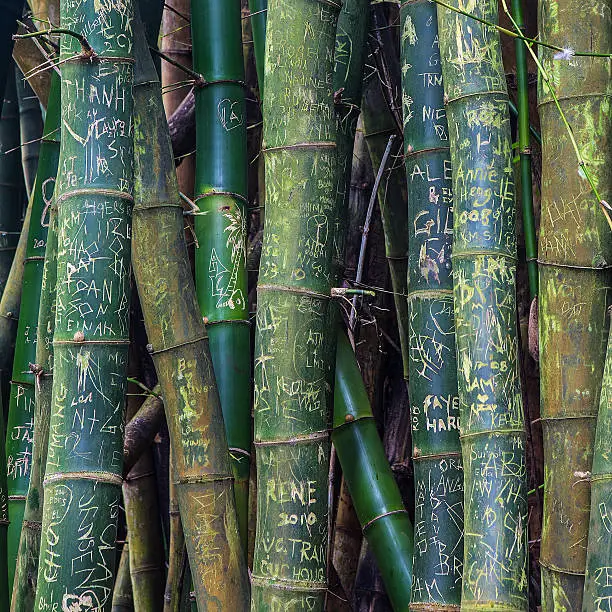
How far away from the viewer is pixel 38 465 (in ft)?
4.08

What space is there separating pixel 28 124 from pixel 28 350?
0.92m

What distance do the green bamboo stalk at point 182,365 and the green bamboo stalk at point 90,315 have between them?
0.10 meters

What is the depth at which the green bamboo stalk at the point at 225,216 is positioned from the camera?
127cm

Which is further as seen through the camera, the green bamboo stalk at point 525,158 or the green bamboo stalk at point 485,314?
the green bamboo stalk at point 525,158

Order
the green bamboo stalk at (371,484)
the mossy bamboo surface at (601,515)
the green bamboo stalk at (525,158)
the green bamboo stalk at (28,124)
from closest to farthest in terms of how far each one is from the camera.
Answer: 1. the mossy bamboo surface at (601,515)
2. the green bamboo stalk at (371,484)
3. the green bamboo stalk at (525,158)
4. the green bamboo stalk at (28,124)

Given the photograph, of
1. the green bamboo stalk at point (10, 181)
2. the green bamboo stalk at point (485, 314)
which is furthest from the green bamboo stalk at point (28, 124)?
the green bamboo stalk at point (485, 314)

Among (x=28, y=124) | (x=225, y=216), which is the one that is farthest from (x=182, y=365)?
(x=28, y=124)

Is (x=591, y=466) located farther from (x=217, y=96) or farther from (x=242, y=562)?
(x=217, y=96)

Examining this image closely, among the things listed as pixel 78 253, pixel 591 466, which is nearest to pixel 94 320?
pixel 78 253

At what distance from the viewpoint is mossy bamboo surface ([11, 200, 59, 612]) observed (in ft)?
4.09

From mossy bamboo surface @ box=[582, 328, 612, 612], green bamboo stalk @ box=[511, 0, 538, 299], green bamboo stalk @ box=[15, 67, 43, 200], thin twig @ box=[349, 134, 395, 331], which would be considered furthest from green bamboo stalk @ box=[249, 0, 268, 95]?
green bamboo stalk @ box=[15, 67, 43, 200]

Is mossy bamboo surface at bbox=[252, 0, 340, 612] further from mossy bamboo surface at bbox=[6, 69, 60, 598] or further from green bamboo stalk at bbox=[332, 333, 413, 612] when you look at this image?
mossy bamboo surface at bbox=[6, 69, 60, 598]

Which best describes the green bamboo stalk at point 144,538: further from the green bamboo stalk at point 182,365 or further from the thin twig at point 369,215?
the green bamboo stalk at point 182,365

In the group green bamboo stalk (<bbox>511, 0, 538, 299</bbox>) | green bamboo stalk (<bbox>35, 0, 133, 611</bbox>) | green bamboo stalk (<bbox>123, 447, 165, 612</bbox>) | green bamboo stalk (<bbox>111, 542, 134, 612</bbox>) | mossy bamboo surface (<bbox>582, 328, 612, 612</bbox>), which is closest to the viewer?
mossy bamboo surface (<bbox>582, 328, 612, 612</bbox>)
